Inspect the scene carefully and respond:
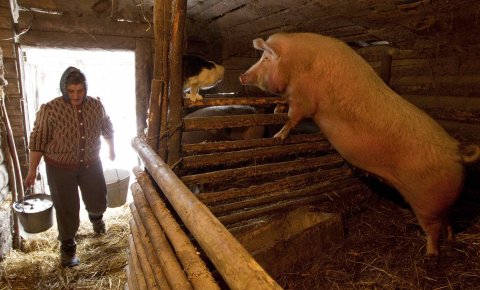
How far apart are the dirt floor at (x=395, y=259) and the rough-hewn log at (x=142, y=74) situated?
153 inches

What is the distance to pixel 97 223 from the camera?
15.5 ft

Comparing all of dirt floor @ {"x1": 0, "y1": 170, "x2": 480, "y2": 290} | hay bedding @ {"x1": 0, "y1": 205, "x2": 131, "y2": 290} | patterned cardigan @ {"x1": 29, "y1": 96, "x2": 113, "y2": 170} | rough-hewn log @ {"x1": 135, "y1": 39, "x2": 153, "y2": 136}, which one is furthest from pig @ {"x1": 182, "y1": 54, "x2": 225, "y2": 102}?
hay bedding @ {"x1": 0, "y1": 205, "x2": 131, "y2": 290}

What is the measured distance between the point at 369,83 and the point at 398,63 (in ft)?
6.74

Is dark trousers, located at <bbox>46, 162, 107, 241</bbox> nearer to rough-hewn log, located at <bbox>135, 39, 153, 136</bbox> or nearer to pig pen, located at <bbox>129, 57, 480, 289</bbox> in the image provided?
rough-hewn log, located at <bbox>135, 39, 153, 136</bbox>

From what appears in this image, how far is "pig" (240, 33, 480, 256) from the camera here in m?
2.33

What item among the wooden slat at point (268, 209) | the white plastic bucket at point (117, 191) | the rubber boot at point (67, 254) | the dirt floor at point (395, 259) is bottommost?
the rubber boot at point (67, 254)

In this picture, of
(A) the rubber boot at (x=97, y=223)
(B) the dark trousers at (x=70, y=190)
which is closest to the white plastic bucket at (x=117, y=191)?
(A) the rubber boot at (x=97, y=223)

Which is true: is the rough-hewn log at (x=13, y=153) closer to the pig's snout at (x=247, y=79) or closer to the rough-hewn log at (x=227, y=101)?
the rough-hewn log at (x=227, y=101)

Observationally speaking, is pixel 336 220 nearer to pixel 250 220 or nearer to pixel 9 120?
pixel 250 220

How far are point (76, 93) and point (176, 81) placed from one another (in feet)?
6.55

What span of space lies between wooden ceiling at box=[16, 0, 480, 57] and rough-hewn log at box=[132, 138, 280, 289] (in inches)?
110

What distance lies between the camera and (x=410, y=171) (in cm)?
238

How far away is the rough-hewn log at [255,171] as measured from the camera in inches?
100

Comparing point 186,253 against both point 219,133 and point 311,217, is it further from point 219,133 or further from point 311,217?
point 219,133
